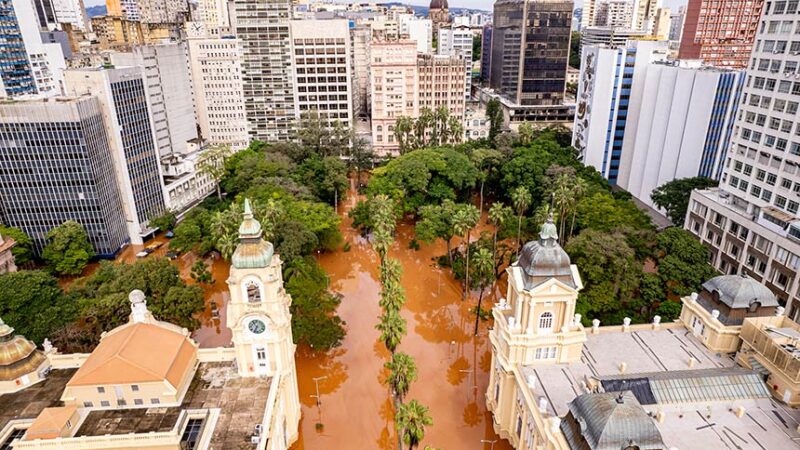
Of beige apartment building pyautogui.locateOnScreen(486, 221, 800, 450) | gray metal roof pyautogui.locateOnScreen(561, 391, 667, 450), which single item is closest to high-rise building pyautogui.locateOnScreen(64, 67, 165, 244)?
beige apartment building pyautogui.locateOnScreen(486, 221, 800, 450)

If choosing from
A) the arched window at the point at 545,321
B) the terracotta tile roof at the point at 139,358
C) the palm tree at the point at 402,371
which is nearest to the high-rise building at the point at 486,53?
the arched window at the point at 545,321

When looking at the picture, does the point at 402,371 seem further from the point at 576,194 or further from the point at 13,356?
the point at 576,194

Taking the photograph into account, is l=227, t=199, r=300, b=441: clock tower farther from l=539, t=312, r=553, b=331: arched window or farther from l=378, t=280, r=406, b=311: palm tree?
l=539, t=312, r=553, b=331: arched window

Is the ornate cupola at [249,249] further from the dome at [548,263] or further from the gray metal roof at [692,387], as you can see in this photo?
the gray metal roof at [692,387]

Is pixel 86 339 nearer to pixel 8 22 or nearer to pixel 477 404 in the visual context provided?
pixel 477 404

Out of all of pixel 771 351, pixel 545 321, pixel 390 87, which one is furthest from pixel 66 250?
pixel 771 351

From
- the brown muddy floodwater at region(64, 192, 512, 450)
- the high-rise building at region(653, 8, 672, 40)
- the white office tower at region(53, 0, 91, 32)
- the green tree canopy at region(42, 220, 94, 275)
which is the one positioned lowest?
the brown muddy floodwater at region(64, 192, 512, 450)

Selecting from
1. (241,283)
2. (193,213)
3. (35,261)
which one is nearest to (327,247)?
(193,213)
